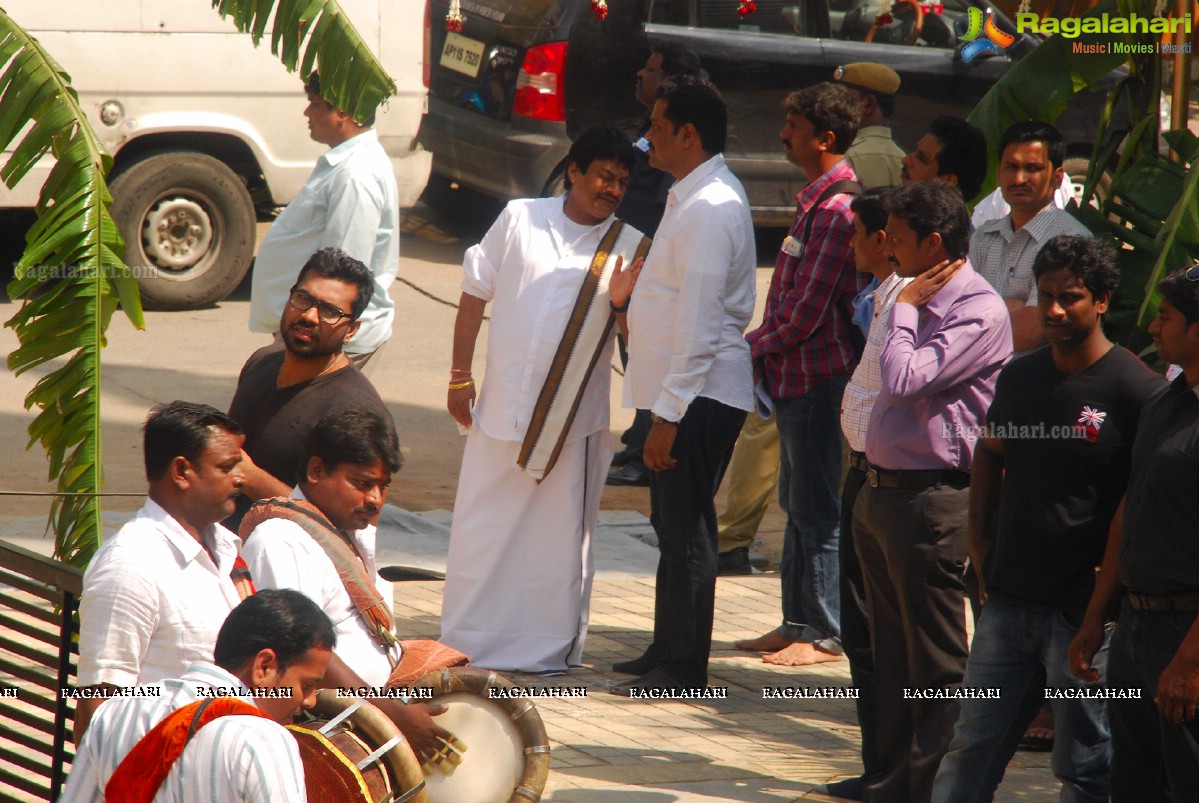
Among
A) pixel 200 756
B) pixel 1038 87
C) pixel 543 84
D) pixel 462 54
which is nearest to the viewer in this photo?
pixel 200 756

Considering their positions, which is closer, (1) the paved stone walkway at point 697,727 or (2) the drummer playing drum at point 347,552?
(2) the drummer playing drum at point 347,552

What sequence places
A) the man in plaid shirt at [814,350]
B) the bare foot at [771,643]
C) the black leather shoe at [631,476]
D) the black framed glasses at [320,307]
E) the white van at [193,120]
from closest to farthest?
the black framed glasses at [320,307], the man in plaid shirt at [814,350], the bare foot at [771,643], the black leather shoe at [631,476], the white van at [193,120]

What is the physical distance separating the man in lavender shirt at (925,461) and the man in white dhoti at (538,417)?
1.55 meters

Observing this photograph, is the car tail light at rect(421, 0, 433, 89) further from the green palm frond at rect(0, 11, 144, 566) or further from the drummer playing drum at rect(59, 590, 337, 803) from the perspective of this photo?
the drummer playing drum at rect(59, 590, 337, 803)

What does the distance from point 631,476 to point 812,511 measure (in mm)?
2724

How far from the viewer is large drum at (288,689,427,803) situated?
3529mm

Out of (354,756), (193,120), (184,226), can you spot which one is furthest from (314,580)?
(184,226)

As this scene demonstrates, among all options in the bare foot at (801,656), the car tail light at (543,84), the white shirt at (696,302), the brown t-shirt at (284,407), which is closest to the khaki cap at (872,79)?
the white shirt at (696,302)

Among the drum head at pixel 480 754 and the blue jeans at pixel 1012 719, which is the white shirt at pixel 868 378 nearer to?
the blue jeans at pixel 1012 719

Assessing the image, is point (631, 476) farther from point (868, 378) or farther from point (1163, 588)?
point (1163, 588)

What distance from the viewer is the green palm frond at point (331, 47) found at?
4.63 m

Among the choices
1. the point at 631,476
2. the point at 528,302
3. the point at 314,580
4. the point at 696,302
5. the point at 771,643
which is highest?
the point at 696,302

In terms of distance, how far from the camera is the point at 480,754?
426 centimetres

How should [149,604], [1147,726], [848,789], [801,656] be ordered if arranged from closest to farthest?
1. [149,604]
2. [1147,726]
3. [848,789]
4. [801,656]
